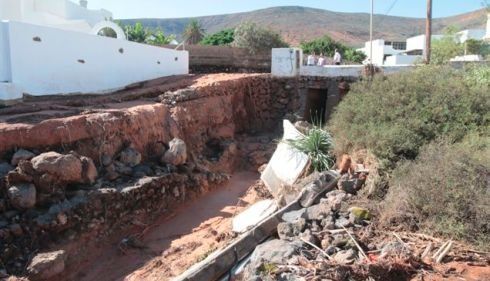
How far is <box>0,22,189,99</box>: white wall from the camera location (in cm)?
1147

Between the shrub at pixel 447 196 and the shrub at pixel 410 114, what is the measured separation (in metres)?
0.85

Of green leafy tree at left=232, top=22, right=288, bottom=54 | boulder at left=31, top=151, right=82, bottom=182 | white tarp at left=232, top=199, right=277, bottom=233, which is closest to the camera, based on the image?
boulder at left=31, top=151, right=82, bottom=182

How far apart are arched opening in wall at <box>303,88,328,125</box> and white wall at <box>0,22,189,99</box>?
247 inches

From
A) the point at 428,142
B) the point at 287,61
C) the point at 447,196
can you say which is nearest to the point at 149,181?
the point at 428,142

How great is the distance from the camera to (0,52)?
11.1 metres

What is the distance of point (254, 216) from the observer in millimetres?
8727

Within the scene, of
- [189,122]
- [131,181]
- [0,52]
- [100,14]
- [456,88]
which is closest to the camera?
[456,88]

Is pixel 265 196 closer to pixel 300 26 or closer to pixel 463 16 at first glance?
pixel 300 26

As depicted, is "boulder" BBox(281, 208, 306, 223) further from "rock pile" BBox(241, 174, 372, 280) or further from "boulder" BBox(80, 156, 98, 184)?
"boulder" BBox(80, 156, 98, 184)

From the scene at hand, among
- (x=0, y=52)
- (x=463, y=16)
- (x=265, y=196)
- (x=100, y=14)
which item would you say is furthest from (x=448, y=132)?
(x=463, y=16)

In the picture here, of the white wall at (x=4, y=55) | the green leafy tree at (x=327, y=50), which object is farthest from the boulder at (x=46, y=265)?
the green leafy tree at (x=327, y=50)

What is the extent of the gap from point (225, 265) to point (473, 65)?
9.72 metres

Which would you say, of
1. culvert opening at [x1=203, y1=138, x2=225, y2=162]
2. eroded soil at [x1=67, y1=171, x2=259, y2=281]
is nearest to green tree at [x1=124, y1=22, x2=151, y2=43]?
culvert opening at [x1=203, y1=138, x2=225, y2=162]

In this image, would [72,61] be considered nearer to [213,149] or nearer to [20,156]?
[213,149]
